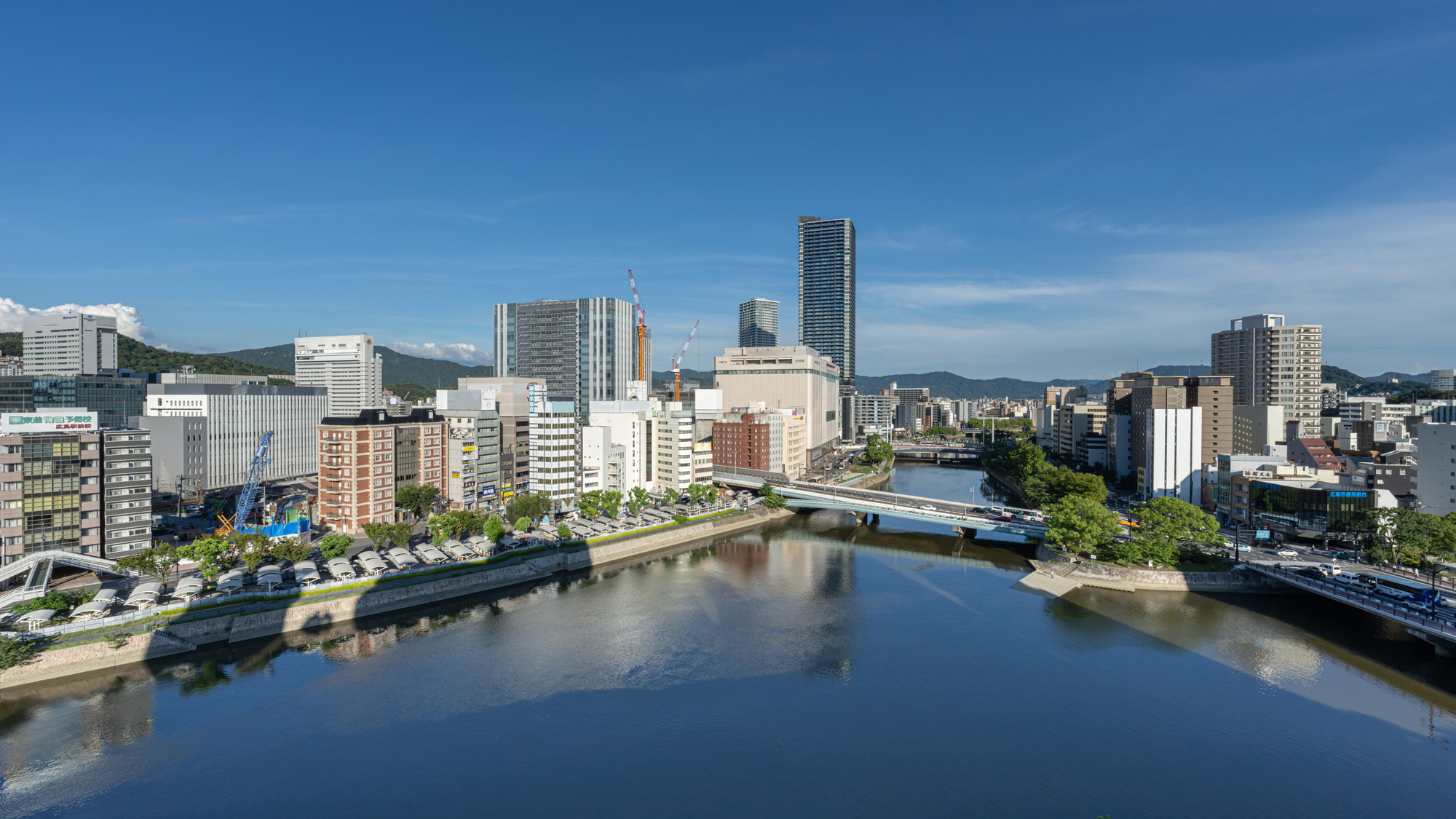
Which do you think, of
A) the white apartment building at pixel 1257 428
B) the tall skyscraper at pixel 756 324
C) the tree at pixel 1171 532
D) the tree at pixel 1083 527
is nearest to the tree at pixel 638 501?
the tree at pixel 1083 527

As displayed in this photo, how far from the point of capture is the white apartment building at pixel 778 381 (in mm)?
69562

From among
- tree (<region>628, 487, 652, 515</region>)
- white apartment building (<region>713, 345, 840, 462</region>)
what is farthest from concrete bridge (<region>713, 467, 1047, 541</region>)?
white apartment building (<region>713, 345, 840, 462</region>)

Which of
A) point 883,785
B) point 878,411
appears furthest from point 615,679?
point 878,411

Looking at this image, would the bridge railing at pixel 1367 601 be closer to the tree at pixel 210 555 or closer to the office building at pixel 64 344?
the tree at pixel 210 555

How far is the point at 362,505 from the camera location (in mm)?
30953

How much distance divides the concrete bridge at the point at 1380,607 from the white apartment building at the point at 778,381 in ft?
143

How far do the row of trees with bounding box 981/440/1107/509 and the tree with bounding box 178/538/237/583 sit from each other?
32699 millimetres

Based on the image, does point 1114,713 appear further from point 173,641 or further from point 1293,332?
point 1293,332

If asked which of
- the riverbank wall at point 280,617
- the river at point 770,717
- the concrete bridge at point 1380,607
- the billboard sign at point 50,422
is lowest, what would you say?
the river at point 770,717

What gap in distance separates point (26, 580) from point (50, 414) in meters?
5.80

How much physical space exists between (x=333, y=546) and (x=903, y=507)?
25.4 m

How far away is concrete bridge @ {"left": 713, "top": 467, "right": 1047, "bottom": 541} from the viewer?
32.9 meters

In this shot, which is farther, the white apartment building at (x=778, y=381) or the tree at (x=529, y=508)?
the white apartment building at (x=778, y=381)

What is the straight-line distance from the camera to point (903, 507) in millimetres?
35844
